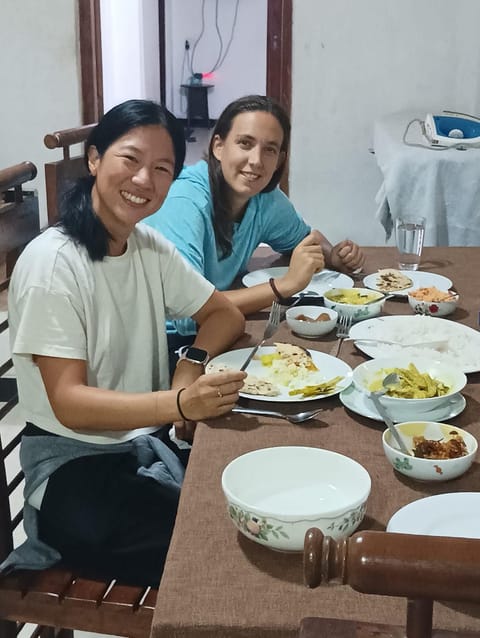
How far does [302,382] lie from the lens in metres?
1.25

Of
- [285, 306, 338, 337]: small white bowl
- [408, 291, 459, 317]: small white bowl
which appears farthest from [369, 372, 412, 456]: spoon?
[408, 291, 459, 317]: small white bowl

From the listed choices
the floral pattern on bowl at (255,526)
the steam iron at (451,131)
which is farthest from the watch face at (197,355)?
the steam iron at (451,131)

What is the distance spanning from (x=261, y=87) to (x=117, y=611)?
8.02 meters

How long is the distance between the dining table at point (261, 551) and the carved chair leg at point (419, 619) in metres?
0.06

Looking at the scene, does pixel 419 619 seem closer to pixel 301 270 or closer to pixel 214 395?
pixel 214 395

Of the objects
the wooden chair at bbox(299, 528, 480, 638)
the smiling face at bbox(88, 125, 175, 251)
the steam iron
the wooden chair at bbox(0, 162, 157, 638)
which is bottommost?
the wooden chair at bbox(0, 162, 157, 638)

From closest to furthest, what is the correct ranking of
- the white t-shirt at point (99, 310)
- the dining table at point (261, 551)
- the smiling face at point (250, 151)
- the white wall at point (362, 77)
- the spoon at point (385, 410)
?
the dining table at point (261, 551) < the spoon at point (385, 410) < the white t-shirt at point (99, 310) < the smiling face at point (250, 151) < the white wall at point (362, 77)

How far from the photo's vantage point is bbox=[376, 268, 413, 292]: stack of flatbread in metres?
1.73

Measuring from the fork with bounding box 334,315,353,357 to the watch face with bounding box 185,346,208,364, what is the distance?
9.7 inches

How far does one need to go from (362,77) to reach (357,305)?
8.14 ft

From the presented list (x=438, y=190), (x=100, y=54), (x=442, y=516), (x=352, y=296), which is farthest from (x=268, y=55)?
(x=442, y=516)

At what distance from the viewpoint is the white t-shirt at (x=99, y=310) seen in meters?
1.21

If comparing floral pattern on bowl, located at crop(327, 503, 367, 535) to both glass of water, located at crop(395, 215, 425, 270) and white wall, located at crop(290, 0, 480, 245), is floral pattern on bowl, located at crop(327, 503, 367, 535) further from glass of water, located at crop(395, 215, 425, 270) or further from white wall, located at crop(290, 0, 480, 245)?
white wall, located at crop(290, 0, 480, 245)

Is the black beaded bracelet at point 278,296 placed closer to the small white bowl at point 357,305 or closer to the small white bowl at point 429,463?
the small white bowl at point 357,305
